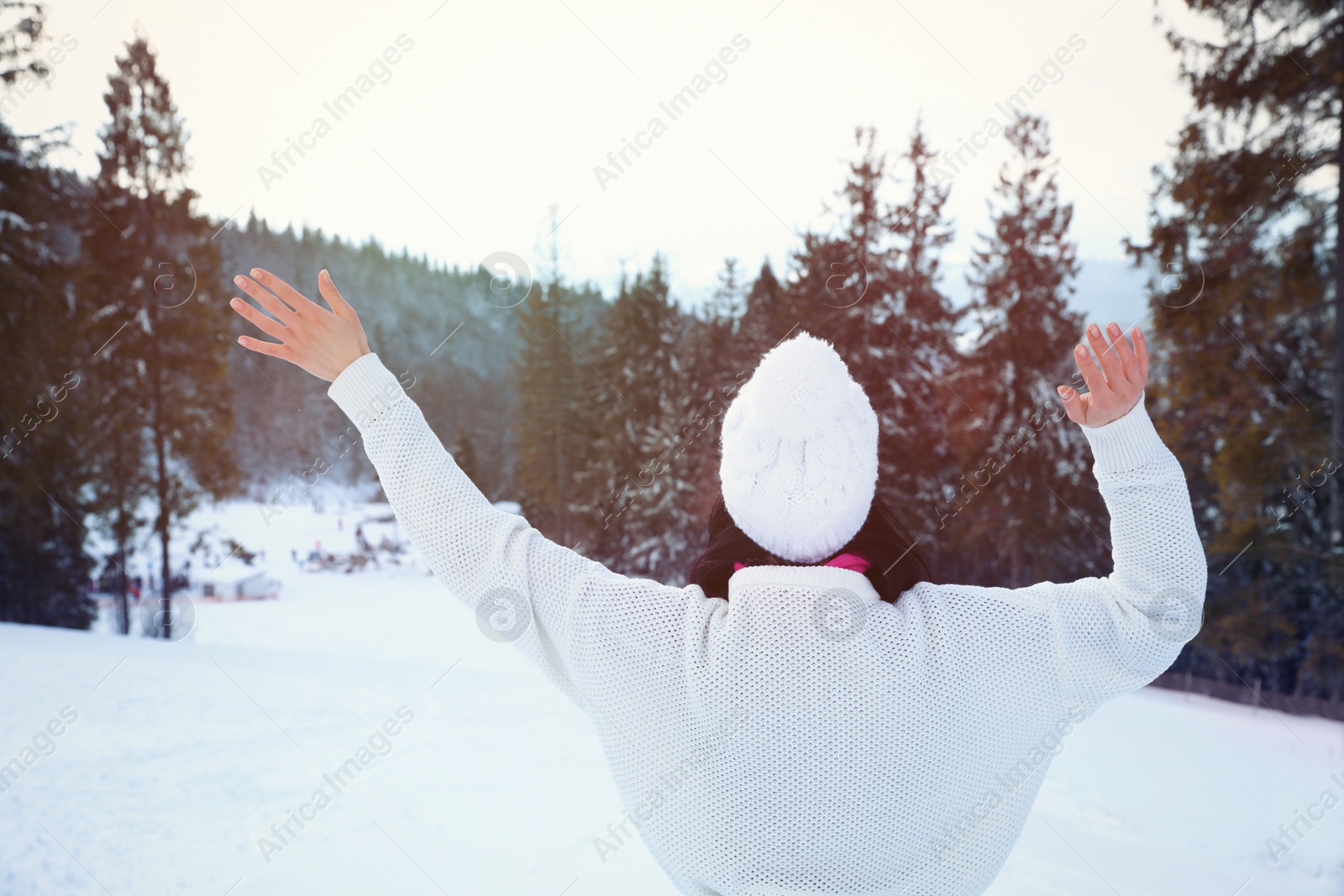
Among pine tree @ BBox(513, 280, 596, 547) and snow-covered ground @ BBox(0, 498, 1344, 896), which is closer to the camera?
snow-covered ground @ BBox(0, 498, 1344, 896)

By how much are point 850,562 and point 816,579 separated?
10 cm

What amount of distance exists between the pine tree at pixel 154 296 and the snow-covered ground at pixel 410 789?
3600 millimetres

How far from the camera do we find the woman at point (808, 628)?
53.0 inches

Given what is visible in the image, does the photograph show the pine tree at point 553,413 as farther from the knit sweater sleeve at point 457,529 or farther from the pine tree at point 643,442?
the knit sweater sleeve at point 457,529

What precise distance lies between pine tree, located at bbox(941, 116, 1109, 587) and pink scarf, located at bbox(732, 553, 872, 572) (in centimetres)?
1085

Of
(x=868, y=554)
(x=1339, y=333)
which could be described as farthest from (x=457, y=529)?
(x=1339, y=333)

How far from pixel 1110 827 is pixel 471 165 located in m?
10.6

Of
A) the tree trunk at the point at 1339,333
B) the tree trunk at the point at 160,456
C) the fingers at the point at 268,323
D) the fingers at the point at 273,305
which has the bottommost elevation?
the tree trunk at the point at 160,456

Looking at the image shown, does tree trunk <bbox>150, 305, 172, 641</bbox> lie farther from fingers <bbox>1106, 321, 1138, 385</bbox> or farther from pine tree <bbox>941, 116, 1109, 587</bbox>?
fingers <bbox>1106, 321, 1138, 385</bbox>

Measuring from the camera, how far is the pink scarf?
1428 mm

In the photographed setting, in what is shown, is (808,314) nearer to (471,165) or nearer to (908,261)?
(908,261)

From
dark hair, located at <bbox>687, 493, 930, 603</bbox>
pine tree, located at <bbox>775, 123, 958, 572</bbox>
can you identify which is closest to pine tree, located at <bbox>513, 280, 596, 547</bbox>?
pine tree, located at <bbox>775, 123, 958, 572</bbox>

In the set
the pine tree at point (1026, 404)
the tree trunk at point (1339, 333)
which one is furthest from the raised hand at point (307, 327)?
the pine tree at point (1026, 404)

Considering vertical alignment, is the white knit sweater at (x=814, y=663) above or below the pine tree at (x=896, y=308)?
Answer: below
